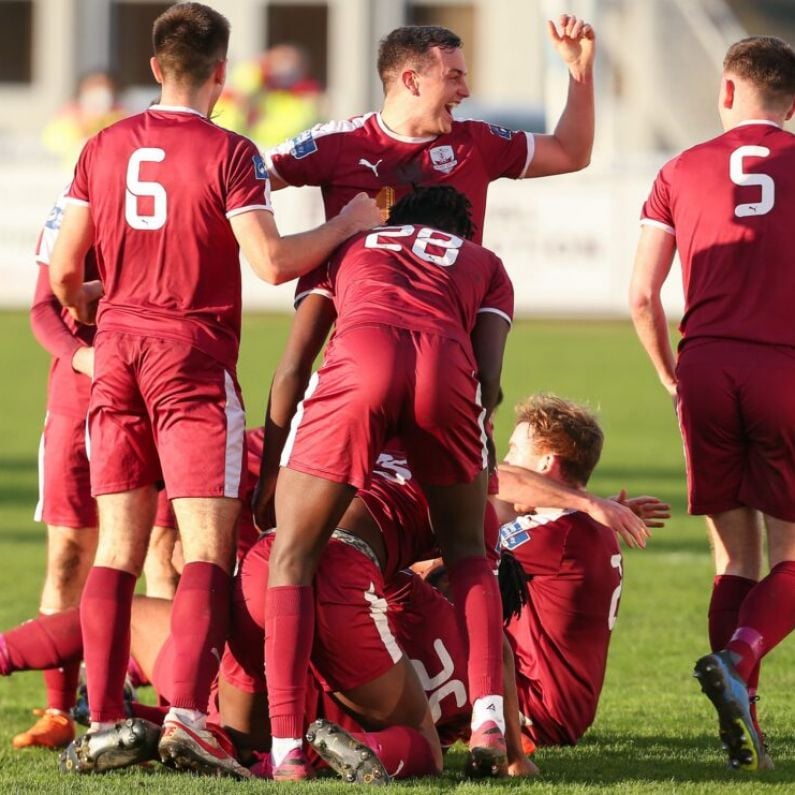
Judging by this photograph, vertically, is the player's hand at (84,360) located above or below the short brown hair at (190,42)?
below

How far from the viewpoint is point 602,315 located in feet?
72.6

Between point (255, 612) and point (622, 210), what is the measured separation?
54.1 feet

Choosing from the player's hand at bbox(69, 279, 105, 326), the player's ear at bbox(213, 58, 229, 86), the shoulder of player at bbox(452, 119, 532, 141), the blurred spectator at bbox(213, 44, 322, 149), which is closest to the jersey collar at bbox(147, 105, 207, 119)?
the player's ear at bbox(213, 58, 229, 86)

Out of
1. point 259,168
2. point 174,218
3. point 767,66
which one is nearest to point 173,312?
point 174,218

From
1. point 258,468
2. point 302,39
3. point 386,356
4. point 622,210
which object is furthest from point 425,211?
point 302,39

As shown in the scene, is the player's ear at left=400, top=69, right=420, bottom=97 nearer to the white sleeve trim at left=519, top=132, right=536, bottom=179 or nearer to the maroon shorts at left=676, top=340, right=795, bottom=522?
the white sleeve trim at left=519, top=132, right=536, bottom=179

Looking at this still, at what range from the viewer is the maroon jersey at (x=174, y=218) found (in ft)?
17.3

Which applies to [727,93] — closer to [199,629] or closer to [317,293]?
[317,293]

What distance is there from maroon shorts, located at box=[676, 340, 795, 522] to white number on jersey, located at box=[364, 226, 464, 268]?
2.87ft

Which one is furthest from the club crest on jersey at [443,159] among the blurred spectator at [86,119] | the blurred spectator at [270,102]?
the blurred spectator at [270,102]

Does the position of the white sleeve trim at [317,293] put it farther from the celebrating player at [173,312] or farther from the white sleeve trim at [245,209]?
the white sleeve trim at [245,209]

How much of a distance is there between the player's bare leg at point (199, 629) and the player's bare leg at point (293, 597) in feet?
0.56

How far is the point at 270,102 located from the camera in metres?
26.0

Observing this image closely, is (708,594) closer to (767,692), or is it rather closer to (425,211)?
(767,692)
